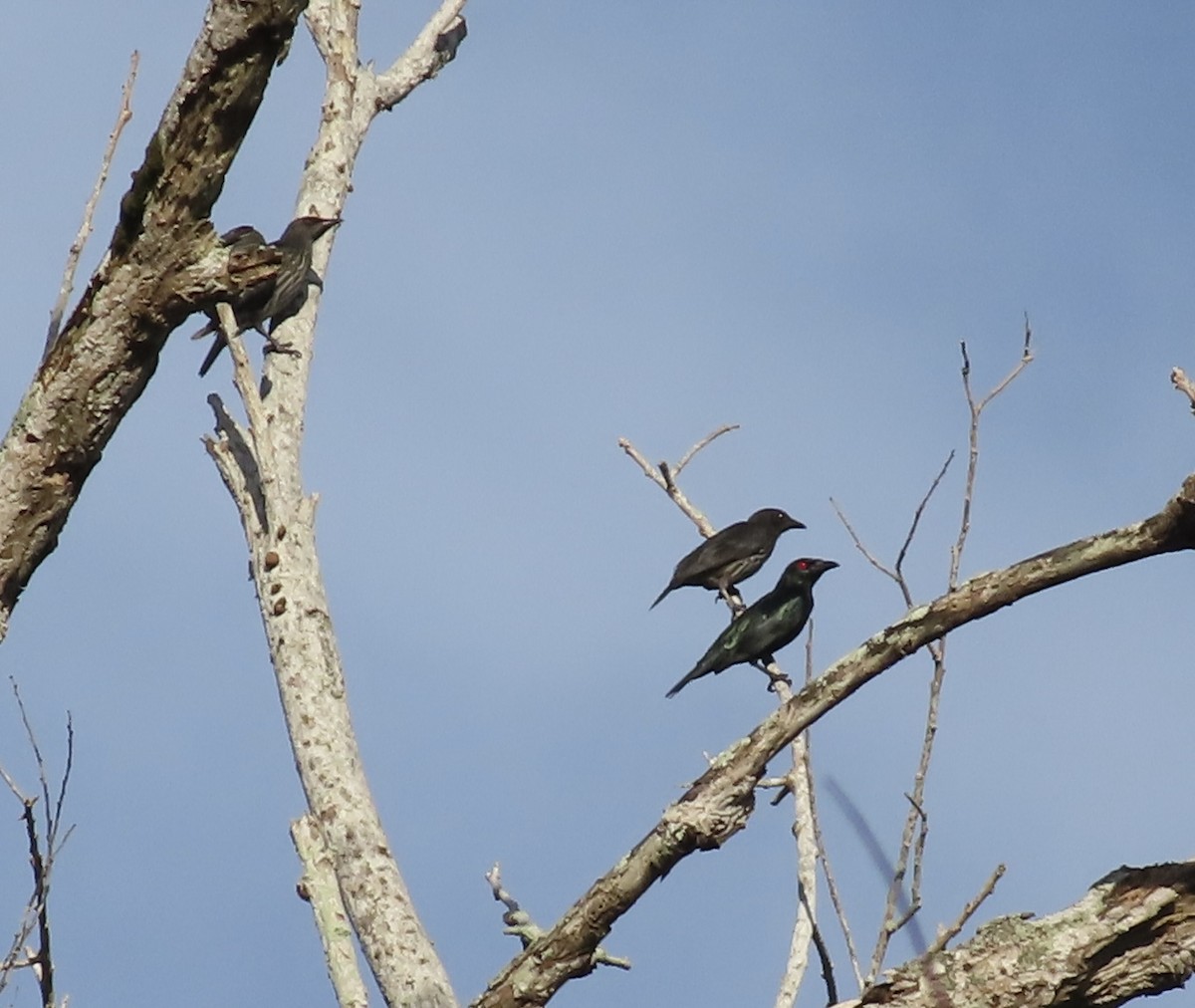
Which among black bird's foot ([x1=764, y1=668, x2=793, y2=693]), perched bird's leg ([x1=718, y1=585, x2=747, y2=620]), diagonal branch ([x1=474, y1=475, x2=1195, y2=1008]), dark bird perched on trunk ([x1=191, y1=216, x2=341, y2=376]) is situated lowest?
diagonal branch ([x1=474, y1=475, x2=1195, y2=1008])

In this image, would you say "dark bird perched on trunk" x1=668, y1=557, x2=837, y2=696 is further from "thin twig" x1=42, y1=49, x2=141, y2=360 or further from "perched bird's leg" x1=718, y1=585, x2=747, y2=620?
"thin twig" x1=42, y1=49, x2=141, y2=360

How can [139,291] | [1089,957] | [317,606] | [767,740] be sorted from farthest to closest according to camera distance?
1. [317,606]
2. [139,291]
3. [767,740]
4. [1089,957]

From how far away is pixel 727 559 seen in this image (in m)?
12.9

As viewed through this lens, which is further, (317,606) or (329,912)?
(317,606)

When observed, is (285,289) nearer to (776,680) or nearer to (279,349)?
(279,349)

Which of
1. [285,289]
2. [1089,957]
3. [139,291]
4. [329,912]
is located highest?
[285,289]

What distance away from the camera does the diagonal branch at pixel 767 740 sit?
3.61m

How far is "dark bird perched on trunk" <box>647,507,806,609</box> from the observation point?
12875mm

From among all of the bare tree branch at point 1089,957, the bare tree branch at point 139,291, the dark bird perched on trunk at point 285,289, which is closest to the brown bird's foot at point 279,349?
the dark bird perched on trunk at point 285,289

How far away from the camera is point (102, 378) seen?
4242 mm

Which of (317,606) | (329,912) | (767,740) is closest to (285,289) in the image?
(317,606)

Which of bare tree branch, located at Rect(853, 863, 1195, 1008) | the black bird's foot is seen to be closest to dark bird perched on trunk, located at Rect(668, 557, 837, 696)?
the black bird's foot

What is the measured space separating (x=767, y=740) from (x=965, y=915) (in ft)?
1.83

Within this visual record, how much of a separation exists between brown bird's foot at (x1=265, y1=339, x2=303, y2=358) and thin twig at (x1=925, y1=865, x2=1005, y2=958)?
21.7 feet
